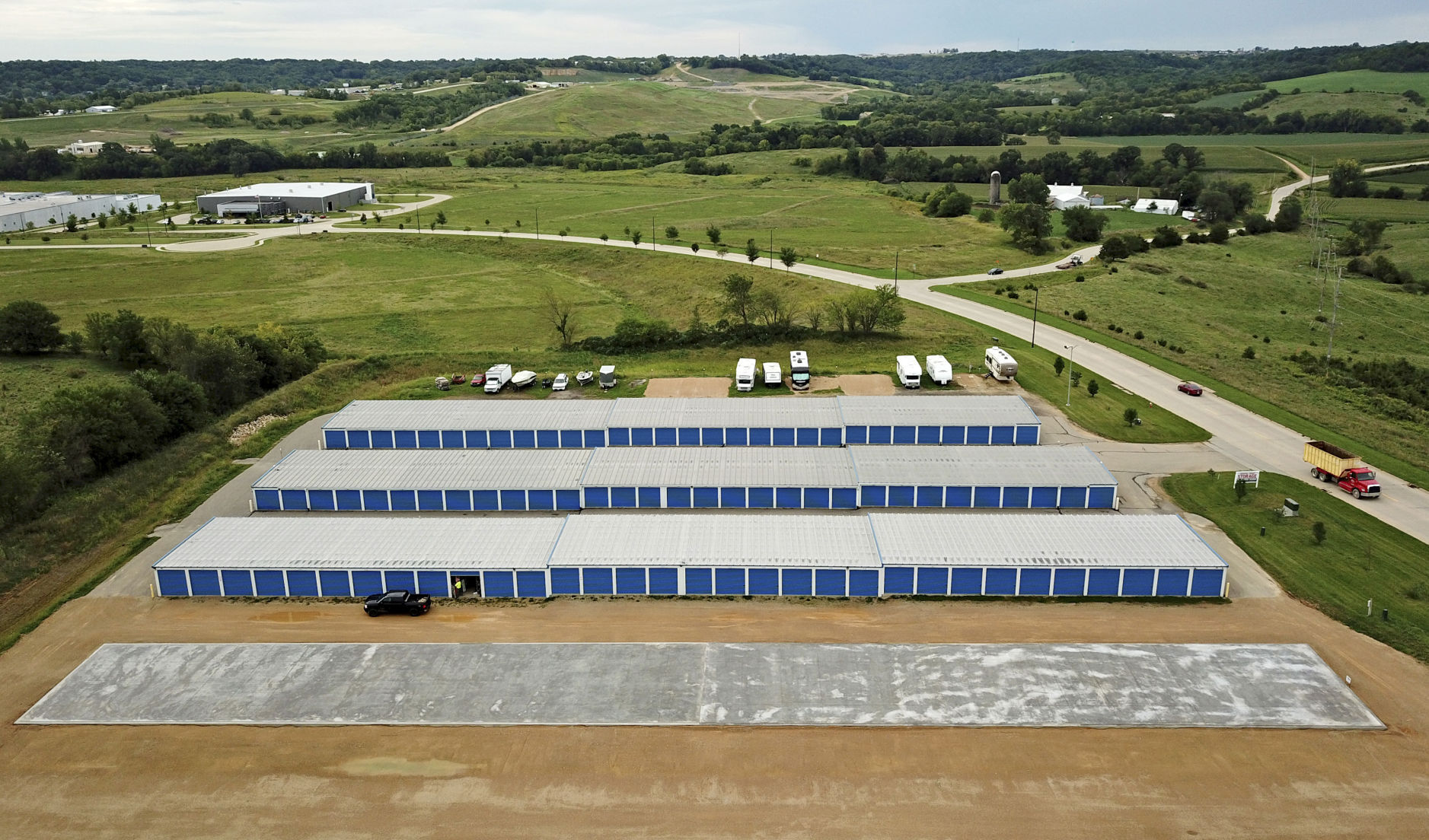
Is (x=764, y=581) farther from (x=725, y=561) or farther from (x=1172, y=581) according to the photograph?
(x=1172, y=581)

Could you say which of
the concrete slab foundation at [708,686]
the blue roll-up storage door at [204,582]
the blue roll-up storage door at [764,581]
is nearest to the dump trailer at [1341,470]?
the concrete slab foundation at [708,686]

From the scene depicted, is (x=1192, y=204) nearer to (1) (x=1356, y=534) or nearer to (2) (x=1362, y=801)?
(1) (x=1356, y=534)

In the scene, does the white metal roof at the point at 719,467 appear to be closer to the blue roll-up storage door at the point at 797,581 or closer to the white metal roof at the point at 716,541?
the white metal roof at the point at 716,541

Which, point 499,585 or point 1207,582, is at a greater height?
point 1207,582

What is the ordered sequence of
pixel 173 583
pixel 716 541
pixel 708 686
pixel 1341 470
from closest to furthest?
pixel 708 686, pixel 173 583, pixel 716 541, pixel 1341 470

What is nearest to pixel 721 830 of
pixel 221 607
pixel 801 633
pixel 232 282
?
pixel 801 633

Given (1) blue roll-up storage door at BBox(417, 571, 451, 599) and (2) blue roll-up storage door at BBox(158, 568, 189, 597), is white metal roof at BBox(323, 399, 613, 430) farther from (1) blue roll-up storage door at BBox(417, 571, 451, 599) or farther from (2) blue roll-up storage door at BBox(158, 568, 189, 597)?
(2) blue roll-up storage door at BBox(158, 568, 189, 597)

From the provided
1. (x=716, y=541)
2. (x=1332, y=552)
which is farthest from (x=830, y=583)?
(x=1332, y=552)
